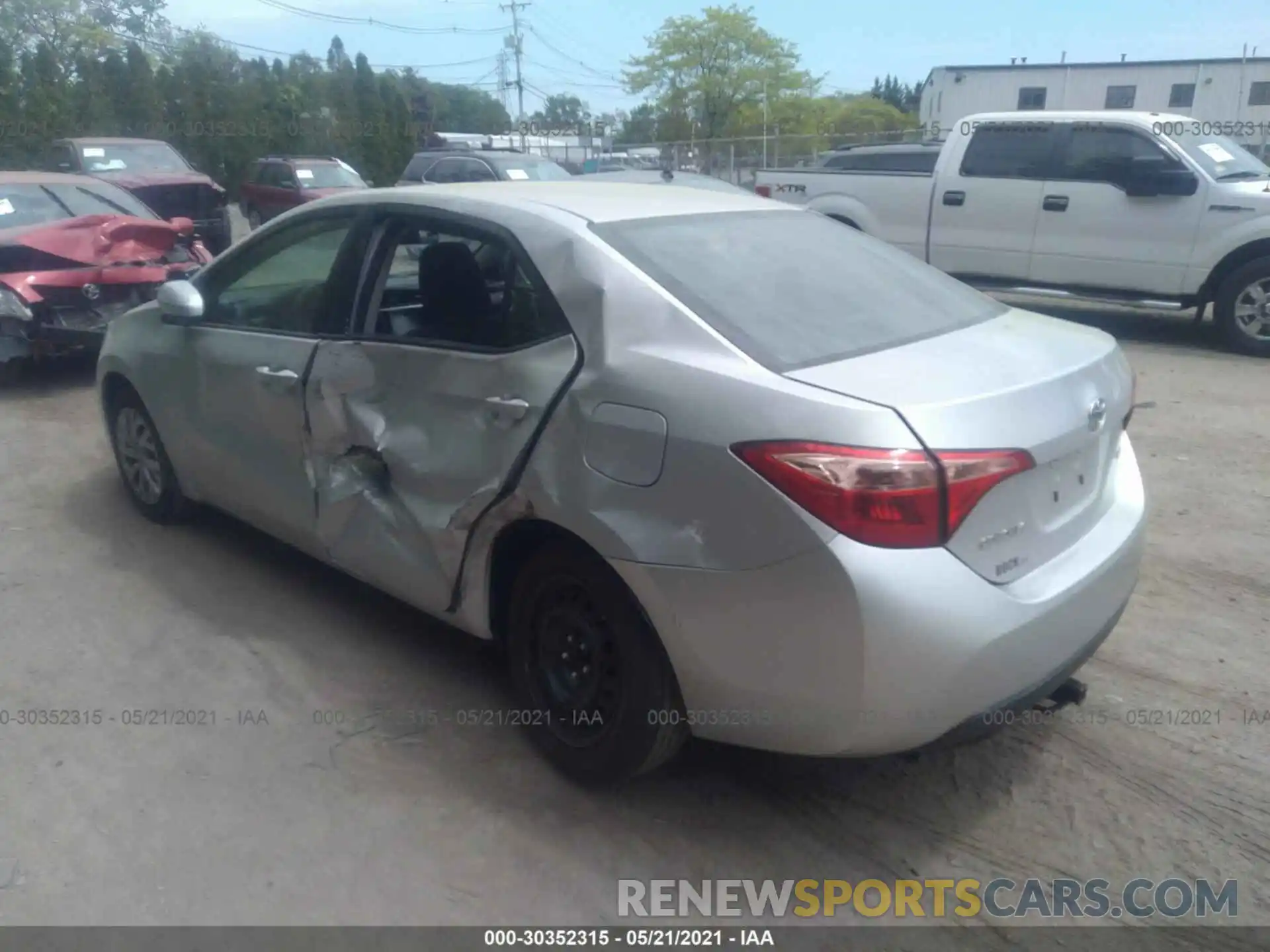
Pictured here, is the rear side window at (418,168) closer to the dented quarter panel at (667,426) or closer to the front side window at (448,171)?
the front side window at (448,171)

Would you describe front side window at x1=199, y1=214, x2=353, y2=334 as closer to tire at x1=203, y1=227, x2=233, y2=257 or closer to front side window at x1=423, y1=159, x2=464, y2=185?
tire at x1=203, y1=227, x2=233, y2=257

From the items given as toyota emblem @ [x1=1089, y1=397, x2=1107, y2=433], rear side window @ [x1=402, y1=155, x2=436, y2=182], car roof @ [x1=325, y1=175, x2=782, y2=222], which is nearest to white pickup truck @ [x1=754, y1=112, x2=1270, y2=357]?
car roof @ [x1=325, y1=175, x2=782, y2=222]

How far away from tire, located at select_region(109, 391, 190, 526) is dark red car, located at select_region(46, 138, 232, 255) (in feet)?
31.7

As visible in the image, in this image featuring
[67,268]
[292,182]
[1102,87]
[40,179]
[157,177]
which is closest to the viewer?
[67,268]

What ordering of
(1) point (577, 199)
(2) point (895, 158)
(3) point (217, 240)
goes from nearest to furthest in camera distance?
(1) point (577, 199) → (2) point (895, 158) → (3) point (217, 240)

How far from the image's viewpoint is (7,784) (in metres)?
3.35

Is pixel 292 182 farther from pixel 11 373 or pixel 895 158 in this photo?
pixel 11 373

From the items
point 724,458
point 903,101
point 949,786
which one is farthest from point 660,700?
point 903,101

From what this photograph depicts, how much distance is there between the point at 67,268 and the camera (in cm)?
803

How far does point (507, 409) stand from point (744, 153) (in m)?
31.0

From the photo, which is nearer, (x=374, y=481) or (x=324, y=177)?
(x=374, y=481)

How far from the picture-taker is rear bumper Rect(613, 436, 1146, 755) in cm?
253

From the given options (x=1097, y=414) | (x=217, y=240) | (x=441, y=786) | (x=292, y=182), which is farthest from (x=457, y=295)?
(x=292, y=182)

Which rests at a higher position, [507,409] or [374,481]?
[507,409]
